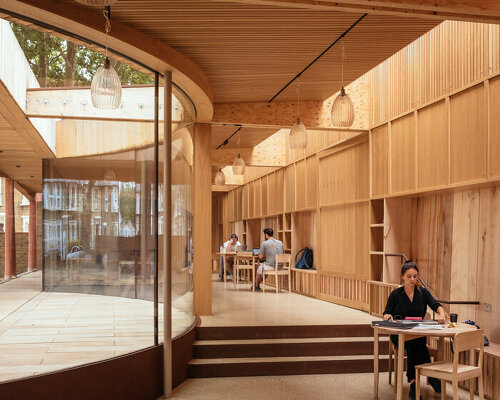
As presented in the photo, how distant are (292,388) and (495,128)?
363 centimetres

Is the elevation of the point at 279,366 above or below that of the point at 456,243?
below

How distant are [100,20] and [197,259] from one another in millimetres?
4634

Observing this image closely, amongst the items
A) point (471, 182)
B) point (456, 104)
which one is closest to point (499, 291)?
point (471, 182)

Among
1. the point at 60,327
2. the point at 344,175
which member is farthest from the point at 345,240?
the point at 60,327

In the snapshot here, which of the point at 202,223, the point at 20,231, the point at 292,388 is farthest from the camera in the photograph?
the point at 202,223

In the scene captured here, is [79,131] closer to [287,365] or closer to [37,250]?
[37,250]

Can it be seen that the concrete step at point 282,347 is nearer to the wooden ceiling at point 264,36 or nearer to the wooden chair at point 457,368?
the wooden chair at point 457,368

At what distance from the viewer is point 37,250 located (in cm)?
607

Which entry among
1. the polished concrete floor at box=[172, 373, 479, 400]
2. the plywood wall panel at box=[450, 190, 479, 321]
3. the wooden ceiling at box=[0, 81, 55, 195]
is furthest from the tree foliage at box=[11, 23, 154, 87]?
the plywood wall panel at box=[450, 190, 479, 321]

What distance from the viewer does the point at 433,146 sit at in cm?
777

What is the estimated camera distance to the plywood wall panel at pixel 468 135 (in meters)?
6.73

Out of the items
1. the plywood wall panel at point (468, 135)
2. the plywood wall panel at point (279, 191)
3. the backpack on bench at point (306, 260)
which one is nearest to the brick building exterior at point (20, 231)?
the plywood wall panel at point (468, 135)

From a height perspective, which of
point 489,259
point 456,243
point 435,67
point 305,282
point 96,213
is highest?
point 435,67

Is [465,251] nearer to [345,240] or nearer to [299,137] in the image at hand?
[299,137]
